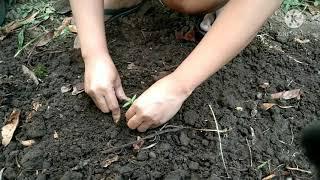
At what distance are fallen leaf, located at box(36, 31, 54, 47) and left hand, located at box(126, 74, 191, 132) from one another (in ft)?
2.42

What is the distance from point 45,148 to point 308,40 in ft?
4.04

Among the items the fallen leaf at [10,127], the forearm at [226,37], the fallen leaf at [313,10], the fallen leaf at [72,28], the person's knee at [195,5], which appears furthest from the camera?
the fallen leaf at [313,10]

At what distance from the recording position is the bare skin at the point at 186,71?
1414 mm

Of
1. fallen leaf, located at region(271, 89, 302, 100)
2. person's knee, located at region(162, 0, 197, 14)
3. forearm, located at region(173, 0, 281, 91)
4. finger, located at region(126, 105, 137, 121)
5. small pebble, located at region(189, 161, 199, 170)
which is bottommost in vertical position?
small pebble, located at region(189, 161, 199, 170)

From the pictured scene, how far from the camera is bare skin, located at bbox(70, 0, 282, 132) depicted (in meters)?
1.41

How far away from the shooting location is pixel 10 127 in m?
1.65

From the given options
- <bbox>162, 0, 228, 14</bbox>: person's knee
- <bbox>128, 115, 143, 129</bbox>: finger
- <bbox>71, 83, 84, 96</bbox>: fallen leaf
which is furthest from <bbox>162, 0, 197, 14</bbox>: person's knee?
<bbox>128, 115, 143, 129</bbox>: finger

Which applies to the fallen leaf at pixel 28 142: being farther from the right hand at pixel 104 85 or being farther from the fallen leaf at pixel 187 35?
the fallen leaf at pixel 187 35

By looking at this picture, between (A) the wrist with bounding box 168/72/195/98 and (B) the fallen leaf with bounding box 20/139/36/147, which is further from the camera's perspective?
(B) the fallen leaf with bounding box 20/139/36/147

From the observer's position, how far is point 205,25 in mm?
2012

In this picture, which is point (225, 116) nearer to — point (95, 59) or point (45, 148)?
point (95, 59)

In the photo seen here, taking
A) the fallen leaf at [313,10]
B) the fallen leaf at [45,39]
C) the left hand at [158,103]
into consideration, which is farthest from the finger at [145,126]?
the fallen leaf at [313,10]

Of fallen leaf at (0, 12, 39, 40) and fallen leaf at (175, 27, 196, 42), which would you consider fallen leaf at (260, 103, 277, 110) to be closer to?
fallen leaf at (175, 27, 196, 42)

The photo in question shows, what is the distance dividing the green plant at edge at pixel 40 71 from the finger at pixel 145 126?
547 mm
